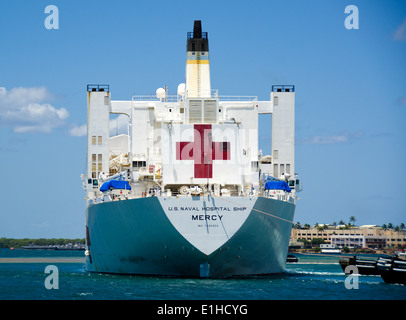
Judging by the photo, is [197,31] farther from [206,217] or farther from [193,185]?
[206,217]

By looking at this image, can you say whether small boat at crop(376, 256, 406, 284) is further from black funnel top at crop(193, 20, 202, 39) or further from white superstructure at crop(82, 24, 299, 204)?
black funnel top at crop(193, 20, 202, 39)

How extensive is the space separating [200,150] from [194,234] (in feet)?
16.3

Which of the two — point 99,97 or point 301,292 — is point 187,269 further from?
point 99,97

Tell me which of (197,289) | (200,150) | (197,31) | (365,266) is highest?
(197,31)

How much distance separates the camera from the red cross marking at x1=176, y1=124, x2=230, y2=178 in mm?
40156

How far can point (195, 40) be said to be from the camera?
4678 centimetres

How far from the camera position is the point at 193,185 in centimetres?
4053

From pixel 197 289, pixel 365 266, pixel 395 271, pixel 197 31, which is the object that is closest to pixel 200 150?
pixel 197 289

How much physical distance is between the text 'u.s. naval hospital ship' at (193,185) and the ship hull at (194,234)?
0.05 meters

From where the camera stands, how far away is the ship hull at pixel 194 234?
37.4 meters

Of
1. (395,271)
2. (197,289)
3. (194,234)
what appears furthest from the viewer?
(395,271)
